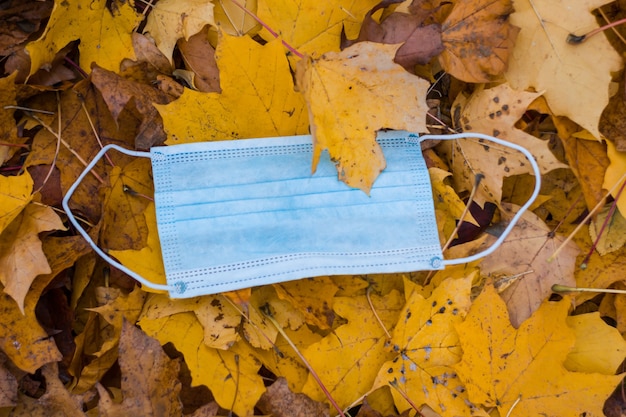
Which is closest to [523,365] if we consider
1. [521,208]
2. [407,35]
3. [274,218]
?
[521,208]

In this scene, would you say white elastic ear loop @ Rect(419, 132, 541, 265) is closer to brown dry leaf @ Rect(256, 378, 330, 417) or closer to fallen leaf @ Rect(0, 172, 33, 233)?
brown dry leaf @ Rect(256, 378, 330, 417)

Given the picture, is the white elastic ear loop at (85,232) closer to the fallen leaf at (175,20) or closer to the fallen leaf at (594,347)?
the fallen leaf at (175,20)

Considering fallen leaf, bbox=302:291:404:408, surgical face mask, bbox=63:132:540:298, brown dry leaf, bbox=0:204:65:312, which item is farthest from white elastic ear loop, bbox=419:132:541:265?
brown dry leaf, bbox=0:204:65:312

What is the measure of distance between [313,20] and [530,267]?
751 mm

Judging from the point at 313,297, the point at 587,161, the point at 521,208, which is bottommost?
the point at 313,297

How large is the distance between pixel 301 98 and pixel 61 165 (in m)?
0.57

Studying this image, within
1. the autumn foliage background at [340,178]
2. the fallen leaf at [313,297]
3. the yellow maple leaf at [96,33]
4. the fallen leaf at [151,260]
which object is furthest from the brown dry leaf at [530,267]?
the yellow maple leaf at [96,33]

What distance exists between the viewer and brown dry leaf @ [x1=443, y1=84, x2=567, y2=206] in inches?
47.4

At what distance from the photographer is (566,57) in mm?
1161

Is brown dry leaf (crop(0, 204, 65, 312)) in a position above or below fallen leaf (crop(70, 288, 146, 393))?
above

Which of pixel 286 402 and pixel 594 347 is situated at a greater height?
pixel 594 347

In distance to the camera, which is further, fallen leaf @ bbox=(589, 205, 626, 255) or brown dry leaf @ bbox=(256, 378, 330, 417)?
fallen leaf @ bbox=(589, 205, 626, 255)

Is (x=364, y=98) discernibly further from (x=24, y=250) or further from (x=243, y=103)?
(x=24, y=250)

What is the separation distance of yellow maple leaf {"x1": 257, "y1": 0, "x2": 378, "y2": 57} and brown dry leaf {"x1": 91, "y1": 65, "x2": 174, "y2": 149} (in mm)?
297
